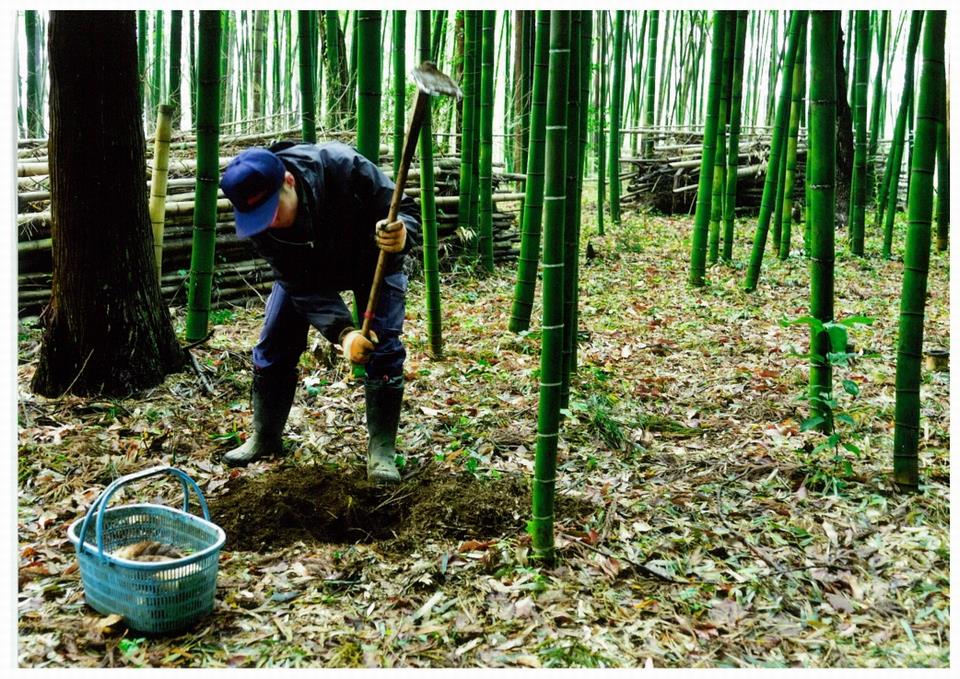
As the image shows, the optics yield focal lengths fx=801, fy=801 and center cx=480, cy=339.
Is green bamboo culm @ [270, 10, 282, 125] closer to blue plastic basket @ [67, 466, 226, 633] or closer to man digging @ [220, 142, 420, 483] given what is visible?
man digging @ [220, 142, 420, 483]

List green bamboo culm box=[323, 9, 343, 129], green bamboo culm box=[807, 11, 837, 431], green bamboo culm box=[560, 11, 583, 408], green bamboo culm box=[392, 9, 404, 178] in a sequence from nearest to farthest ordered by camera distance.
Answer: green bamboo culm box=[560, 11, 583, 408], green bamboo culm box=[807, 11, 837, 431], green bamboo culm box=[392, 9, 404, 178], green bamboo culm box=[323, 9, 343, 129]

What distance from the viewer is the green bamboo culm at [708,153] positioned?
609cm

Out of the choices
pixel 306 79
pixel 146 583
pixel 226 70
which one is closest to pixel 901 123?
pixel 306 79

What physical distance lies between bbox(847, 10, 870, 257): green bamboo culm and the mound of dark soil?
544 centimetres

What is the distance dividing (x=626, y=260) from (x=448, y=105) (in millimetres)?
2705

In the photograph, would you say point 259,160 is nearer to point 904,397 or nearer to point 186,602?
point 186,602

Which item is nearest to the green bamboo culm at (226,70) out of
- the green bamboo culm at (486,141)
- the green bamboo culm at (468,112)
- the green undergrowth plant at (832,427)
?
the green bamboo culm at (468,112)

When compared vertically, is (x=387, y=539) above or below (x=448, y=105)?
below

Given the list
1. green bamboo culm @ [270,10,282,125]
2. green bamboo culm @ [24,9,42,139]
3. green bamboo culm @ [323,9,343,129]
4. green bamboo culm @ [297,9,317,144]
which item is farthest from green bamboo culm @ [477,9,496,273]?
green bamboo culm @ [270,10,282,125]

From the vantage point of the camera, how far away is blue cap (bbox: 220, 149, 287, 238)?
2.69 meters

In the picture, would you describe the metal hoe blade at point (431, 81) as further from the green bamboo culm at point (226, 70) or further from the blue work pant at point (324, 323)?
the green bamboo culm at point (226, 70)

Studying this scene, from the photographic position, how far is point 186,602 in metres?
2.21

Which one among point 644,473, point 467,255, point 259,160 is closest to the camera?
point 259,160

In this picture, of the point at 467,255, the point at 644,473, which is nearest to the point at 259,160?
the point at 644,473
